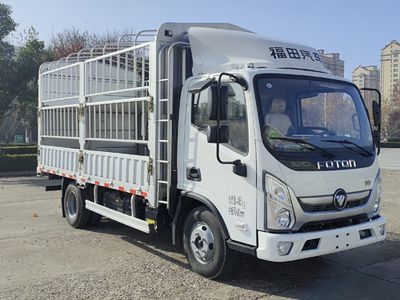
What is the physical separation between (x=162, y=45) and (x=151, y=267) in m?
2.80

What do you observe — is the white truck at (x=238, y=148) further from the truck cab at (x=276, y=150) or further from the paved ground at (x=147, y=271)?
the paved ground at (x=147, y=271)

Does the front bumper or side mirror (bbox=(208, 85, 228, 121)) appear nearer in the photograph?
the front bumper

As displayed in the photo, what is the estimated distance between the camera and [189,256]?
18.5 ft

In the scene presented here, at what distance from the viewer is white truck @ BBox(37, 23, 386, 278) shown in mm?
4754

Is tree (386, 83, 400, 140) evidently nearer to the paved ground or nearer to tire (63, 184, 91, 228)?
the paved ground

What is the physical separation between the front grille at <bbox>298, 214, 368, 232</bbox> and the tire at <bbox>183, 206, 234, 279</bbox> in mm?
898

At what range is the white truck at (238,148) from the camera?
4.75 metres

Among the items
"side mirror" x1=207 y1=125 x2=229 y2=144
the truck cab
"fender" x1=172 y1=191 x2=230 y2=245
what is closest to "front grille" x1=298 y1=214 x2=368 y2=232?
the truck cab

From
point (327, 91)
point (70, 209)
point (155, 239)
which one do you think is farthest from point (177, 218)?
point (70, 209)

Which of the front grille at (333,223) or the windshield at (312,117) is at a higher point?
the windshield at (312,117)

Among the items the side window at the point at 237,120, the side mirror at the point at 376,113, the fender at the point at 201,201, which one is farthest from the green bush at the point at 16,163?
the side mirror at the point at 376,113

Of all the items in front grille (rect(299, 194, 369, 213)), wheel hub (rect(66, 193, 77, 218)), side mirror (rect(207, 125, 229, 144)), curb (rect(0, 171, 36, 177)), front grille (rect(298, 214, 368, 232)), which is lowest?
curb (rect(0, 171, 36, 177))

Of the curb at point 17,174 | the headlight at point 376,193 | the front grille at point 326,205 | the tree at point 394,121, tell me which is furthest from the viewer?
the tree at point 394,121

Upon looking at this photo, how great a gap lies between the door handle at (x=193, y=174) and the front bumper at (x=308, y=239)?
3.55 feet
